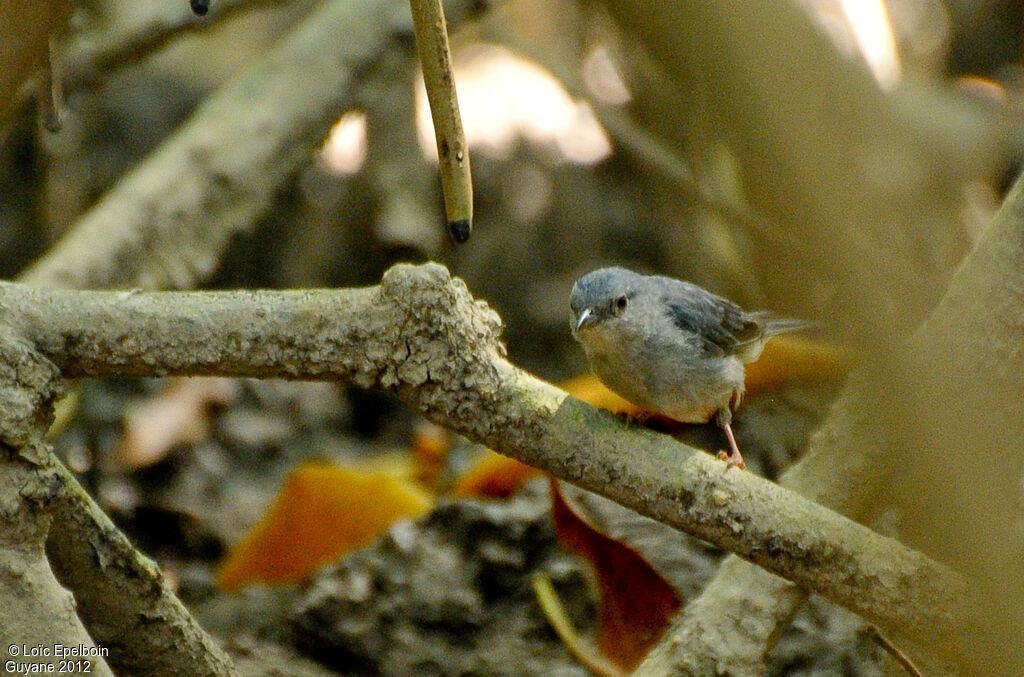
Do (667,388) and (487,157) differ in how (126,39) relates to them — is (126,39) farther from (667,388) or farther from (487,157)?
(667,388)

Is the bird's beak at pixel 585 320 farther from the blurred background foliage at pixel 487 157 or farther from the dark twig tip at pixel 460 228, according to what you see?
the dark twig tip at pixel 460 228

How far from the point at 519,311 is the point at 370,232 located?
38.2 inches

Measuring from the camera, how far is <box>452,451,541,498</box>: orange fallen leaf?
457 centimetres

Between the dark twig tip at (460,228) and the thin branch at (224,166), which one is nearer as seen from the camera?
the dark twig tip at (460,228)

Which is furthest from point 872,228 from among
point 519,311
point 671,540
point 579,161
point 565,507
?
point 579,161

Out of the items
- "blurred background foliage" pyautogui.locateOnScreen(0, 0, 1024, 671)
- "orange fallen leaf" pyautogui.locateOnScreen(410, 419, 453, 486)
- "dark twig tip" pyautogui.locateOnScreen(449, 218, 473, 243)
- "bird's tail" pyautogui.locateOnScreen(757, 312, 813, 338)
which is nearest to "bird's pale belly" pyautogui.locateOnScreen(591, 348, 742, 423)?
"bird's tail" pyautogui.locateOnScreen(757, 312, 813, 338)

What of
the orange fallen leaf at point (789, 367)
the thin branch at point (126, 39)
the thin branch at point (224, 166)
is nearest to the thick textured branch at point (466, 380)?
the thin branch at point (224, 166)

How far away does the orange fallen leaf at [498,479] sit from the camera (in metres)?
4.57

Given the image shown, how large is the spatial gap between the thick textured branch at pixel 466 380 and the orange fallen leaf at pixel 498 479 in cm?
194

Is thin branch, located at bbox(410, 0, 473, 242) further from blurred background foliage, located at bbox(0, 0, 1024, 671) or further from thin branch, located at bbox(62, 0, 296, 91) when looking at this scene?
thin branch, located at bbox(62, 0, 296, 91)

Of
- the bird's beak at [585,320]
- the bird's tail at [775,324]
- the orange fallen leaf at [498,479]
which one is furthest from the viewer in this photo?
the orange fallen leaf at [498,479]

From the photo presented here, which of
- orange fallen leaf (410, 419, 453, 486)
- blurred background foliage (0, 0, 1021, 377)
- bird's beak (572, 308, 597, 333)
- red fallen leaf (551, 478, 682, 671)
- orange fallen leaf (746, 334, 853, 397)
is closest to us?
red fallen leaf (551, 478, 682, 671)

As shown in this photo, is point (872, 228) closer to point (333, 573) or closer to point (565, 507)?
point (565, 507)

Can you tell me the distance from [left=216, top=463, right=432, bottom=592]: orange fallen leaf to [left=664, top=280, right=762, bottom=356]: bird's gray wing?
4.57 feet
